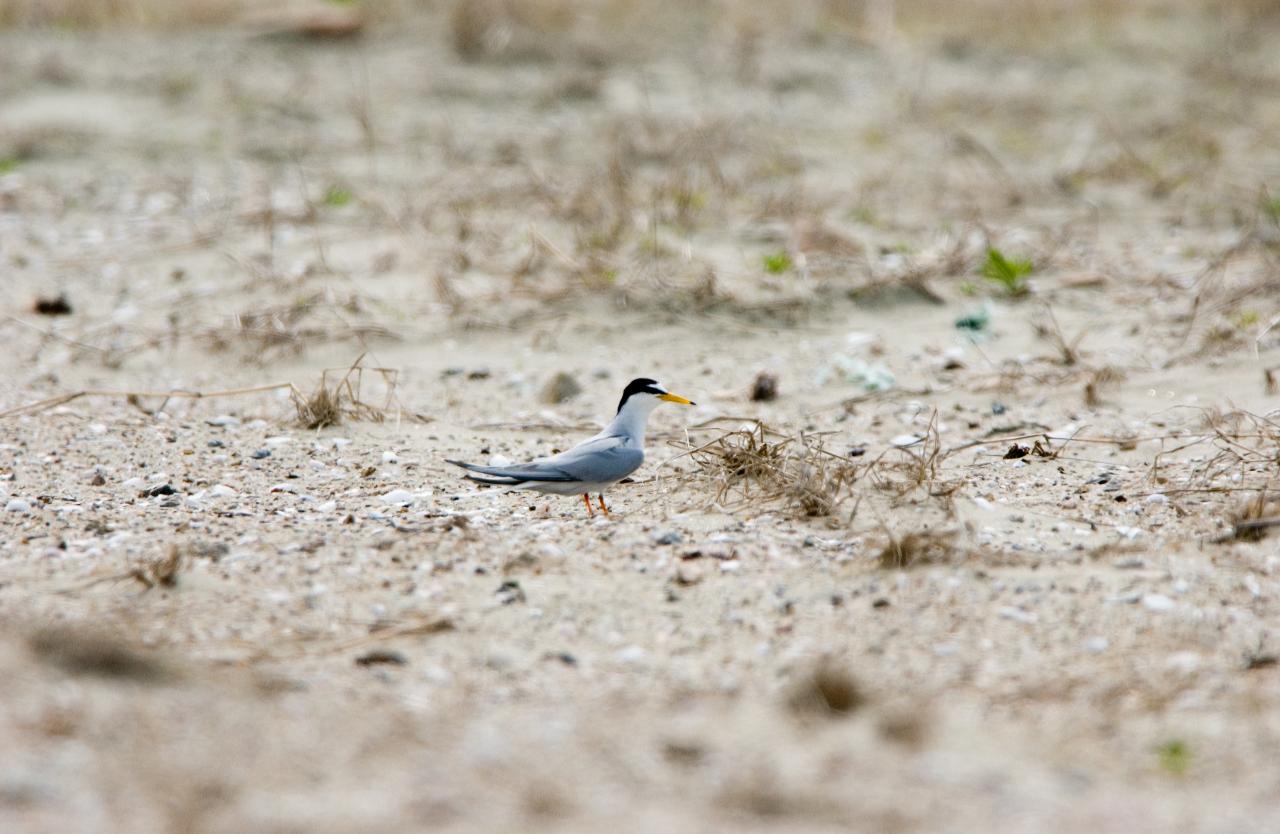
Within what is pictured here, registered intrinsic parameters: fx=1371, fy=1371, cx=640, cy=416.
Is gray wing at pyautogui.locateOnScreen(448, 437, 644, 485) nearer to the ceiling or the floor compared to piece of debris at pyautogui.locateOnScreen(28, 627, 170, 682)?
nearer to the ceiling

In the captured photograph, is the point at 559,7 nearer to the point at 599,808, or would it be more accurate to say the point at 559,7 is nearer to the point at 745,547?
the point at 745,547

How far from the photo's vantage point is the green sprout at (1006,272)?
6711 mm

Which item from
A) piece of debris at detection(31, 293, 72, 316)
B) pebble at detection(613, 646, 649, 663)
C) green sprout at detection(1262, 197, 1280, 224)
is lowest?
pebble at detection(613, 646, 649, 663)

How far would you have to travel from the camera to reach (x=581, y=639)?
3.59 metres

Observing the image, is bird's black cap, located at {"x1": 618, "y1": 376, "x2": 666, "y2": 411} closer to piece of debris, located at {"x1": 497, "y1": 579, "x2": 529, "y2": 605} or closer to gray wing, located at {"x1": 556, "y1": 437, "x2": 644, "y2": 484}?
gray wing, located at {"x1": 556, "y1": 437, "x2": 644, "y2": 484}

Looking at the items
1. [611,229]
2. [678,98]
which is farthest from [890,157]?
[611,229]

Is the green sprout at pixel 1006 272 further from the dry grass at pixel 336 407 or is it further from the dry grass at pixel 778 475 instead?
the dry grass at pixel 336 407

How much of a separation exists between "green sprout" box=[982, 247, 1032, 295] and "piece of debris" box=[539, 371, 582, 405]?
7.36ft

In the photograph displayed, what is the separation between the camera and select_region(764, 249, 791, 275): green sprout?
691 cm

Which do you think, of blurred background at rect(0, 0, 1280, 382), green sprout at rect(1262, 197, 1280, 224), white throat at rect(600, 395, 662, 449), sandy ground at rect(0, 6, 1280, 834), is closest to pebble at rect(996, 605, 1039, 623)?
sandy ground at rect(0, 6, 1280, 834)

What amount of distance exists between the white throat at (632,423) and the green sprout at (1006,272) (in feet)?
8.70

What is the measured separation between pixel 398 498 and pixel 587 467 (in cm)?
68

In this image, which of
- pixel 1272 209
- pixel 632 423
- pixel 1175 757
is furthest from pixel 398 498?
pixel 1272 209

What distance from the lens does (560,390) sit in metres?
5.90
